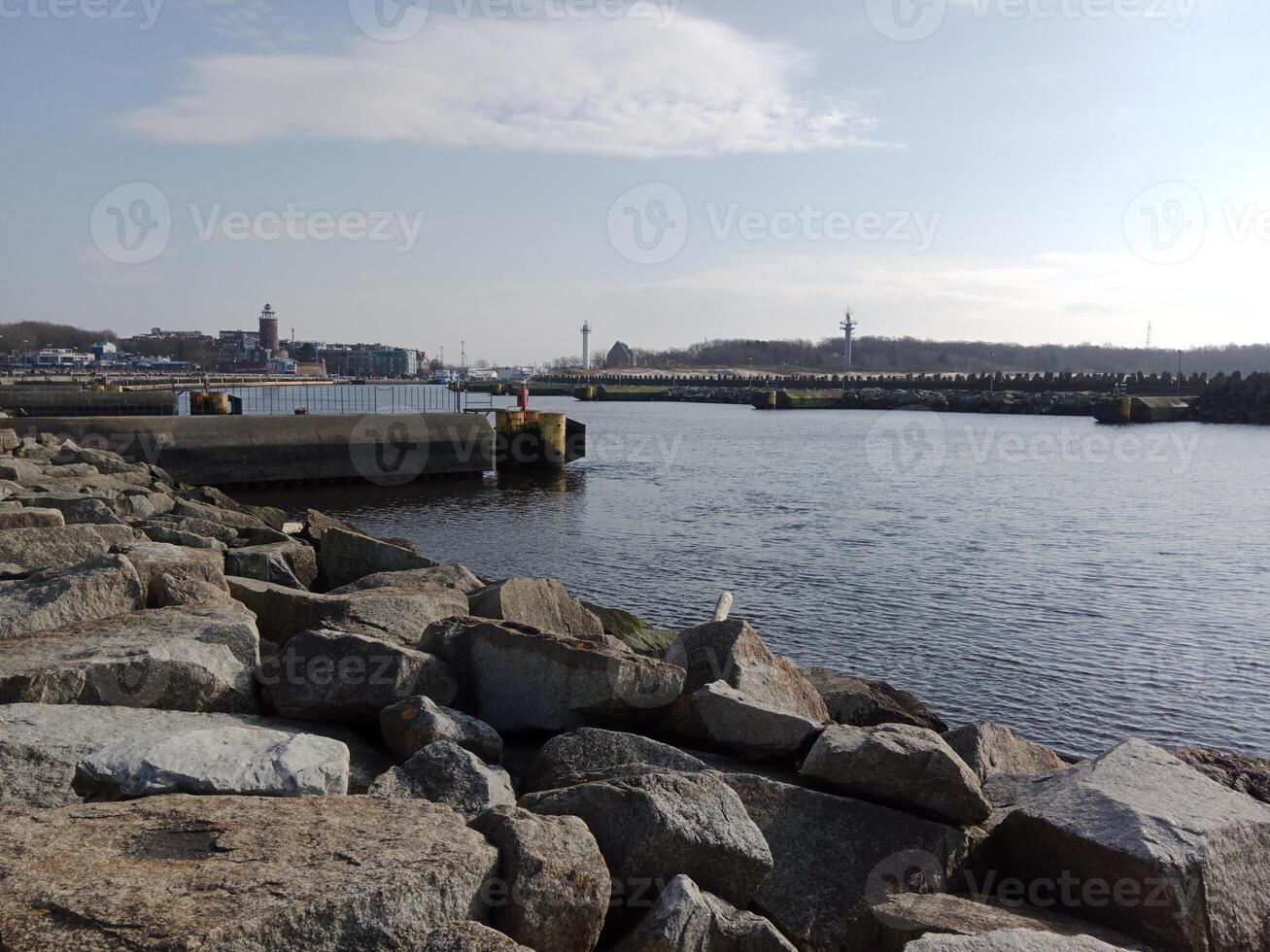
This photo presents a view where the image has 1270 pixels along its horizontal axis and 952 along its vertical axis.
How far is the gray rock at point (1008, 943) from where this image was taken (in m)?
3.47

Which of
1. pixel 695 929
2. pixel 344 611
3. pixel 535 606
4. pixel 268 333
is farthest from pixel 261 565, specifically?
pixel 268 333

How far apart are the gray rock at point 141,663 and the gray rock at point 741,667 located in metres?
2.67

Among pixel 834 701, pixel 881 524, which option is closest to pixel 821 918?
pixel 834 701

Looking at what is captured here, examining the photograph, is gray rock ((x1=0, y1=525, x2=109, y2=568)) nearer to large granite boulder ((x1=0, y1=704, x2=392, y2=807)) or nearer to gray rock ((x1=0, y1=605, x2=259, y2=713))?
gray rock ((x1=0, y1=605, x2=259, y2=713))

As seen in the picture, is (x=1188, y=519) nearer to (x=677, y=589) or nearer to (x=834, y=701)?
(x=677, y=589)

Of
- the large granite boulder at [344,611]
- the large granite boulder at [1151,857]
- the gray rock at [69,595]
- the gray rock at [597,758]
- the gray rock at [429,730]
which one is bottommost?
the large granite boulder at [1151,857]

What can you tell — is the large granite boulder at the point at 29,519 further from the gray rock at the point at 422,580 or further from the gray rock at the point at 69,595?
the gray rock at the point at 422,580

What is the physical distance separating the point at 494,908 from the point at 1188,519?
24994mm

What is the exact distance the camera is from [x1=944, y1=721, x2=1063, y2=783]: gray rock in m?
6.03

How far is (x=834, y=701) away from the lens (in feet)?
25.2

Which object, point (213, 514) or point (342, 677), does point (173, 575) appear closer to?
point (342, 677)

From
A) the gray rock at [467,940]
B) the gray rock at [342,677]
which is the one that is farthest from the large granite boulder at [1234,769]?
the gray rock at [467,940]

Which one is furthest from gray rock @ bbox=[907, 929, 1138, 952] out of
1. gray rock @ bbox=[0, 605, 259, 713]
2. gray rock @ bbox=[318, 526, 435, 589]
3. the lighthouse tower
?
the lighthouse tower

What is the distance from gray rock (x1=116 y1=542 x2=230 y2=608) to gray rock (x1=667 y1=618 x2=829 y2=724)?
3124 millimetres
